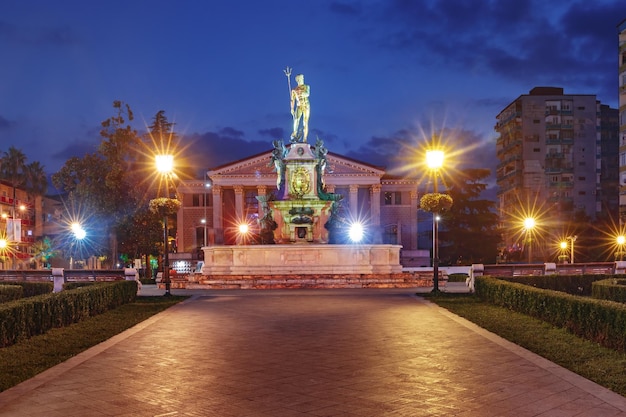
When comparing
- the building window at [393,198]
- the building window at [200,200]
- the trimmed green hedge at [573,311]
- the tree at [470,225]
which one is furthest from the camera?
the building window at [200,200]

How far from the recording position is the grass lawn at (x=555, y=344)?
902 centimetres

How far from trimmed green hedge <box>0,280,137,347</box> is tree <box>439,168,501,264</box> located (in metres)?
51.1

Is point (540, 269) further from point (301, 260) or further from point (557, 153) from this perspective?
point (557, 153)

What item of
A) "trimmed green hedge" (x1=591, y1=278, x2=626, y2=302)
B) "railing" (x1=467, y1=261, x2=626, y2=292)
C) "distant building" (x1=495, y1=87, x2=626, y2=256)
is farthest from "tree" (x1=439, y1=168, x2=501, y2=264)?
"trimmed green hedge" (x1=591, y1=278, x2=626, y2=302)

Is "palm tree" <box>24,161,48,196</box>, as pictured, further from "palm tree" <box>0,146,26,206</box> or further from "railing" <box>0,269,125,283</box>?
"railing" <box>0,269,125,283</box>

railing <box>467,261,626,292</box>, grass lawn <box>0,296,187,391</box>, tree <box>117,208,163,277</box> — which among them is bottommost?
grass lawn <box>0,296,187,391</box>

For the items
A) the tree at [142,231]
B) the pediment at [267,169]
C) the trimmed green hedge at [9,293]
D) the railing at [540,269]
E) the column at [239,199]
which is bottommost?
the trimmed green hedge at [9,293]

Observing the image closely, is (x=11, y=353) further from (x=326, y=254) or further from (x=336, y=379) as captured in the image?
(x=326, y=254)

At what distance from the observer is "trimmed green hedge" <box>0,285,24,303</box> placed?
66.9 feet

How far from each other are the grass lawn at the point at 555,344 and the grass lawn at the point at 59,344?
774 cm

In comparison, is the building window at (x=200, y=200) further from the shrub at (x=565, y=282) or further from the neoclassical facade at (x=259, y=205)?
the shrub at (x=565, y=282)

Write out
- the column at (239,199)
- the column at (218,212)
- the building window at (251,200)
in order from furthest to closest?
the building window at (251,200) → the column at (218,212) → the column at (239,199)

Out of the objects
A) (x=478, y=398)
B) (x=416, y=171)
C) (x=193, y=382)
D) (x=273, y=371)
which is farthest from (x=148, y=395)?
(x=416, y=171)

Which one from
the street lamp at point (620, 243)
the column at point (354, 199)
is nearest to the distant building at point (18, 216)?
the column at point (354, 199)
